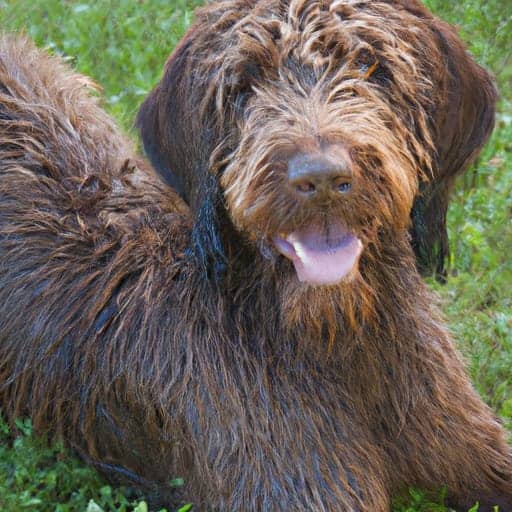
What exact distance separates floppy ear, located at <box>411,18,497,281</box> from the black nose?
0.70 metres

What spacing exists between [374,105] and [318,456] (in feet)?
4.23

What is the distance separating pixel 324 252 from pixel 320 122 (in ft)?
1.37

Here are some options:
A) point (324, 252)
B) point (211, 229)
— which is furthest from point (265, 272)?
point (324, 252)

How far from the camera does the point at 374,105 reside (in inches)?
140

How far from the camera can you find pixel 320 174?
320 cm

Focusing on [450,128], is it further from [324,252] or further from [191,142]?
[191,142]

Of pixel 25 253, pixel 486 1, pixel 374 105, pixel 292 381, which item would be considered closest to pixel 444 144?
pixel 374 105

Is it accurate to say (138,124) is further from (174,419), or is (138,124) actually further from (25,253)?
(174,419)

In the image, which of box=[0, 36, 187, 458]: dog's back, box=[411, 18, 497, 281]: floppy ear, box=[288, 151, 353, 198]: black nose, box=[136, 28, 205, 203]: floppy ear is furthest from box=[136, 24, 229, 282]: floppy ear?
box=[411, 18, 497, 281]: floppy ear

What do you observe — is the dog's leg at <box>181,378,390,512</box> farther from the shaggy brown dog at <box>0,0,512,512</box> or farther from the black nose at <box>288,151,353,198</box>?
the black nose at <box>288,151,353,198</box>

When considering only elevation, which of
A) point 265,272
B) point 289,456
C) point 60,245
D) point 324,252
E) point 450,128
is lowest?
point 289,456

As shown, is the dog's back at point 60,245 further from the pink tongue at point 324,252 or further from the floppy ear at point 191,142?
the pink tongue at point 324,252

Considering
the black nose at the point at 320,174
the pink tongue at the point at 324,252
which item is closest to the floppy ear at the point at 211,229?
the pink tongue at the point at 324,252

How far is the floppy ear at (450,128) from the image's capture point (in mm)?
3803
